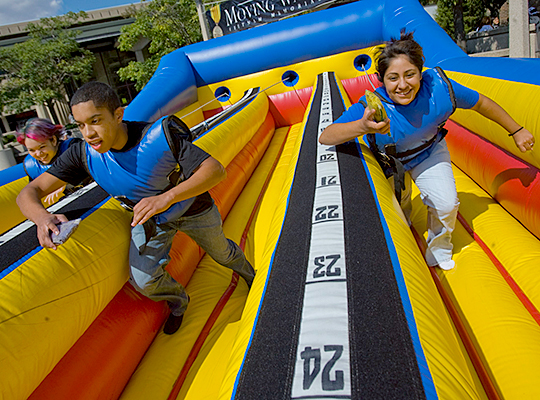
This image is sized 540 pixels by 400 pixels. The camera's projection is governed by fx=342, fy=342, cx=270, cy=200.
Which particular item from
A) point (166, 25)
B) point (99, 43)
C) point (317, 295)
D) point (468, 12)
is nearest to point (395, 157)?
point (317, 295)

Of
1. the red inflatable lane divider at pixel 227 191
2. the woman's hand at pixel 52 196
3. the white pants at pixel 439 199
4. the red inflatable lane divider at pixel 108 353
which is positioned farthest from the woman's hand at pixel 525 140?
the woman's hand at pixel 52 196

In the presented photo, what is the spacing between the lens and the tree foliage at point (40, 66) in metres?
13.4

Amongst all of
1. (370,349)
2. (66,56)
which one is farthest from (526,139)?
(66,56)

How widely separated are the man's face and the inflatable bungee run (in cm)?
32

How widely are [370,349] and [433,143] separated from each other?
1252 mm

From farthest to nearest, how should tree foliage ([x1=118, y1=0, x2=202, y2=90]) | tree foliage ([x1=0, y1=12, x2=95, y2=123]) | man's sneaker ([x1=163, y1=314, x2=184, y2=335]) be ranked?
tree foliage ([x1=0, y1=12, x2=95, y2=123])
tree foliage ([x1=118, y1=0, x2=202, y2=90])
man's sneaker ([x1=163, y1=314, x2=184, y2=335])

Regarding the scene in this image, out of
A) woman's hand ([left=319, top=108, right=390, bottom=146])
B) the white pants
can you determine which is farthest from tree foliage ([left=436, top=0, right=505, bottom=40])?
woman's hand ([left=319, top=108, right=390, bottom=146])

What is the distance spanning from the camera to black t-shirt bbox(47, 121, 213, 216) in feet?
4.14

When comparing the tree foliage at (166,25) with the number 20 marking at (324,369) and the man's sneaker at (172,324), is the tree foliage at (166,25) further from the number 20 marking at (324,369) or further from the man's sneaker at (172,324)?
the number 20 marking at (324,369)

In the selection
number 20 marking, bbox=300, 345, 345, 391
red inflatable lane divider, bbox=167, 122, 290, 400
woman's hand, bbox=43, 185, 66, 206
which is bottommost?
red inflatable lane divider, bbox=167, 122, 290, 400

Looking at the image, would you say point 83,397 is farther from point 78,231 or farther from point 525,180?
point 525,180

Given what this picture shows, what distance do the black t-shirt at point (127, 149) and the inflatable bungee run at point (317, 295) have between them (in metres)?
0.15

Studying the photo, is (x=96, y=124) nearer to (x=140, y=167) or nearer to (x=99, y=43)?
(x=140, y=167)

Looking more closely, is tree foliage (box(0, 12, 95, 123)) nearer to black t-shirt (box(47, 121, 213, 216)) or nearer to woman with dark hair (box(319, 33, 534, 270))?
black t-shirt (box(47, 121, 213, 216))
